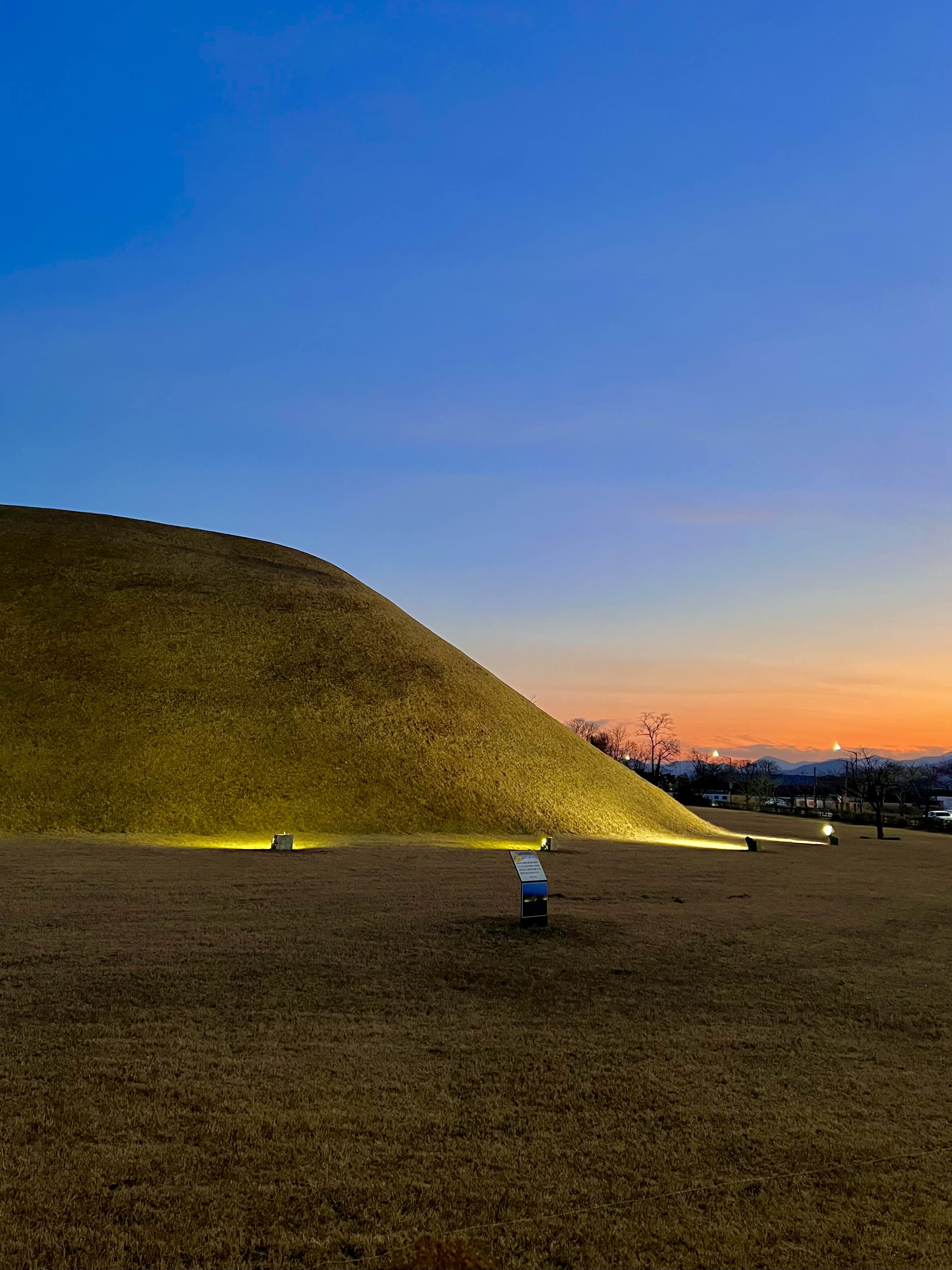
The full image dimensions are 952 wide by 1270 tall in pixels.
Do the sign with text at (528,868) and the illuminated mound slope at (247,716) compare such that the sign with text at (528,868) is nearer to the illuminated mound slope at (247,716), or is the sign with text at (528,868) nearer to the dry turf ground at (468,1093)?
the dry turf ground at (468,1093)

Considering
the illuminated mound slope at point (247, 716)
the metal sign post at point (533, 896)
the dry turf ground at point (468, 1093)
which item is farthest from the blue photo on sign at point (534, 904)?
the illuminated mound slope at point (247, 716)

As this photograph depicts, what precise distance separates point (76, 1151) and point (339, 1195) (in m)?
1.89

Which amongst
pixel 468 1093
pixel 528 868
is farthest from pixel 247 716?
pixel 468 1093

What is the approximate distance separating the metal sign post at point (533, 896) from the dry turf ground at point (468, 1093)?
19.4 inches

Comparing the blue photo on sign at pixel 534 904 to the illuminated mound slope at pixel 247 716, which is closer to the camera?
the blue photo on sign at pixel 534 904

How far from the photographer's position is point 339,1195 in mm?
5293

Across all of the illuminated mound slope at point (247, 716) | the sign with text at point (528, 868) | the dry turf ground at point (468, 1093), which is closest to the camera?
the dry turf ground at point (468, 1093)

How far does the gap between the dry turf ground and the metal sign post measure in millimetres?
492

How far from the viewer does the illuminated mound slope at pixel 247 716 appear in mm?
40188

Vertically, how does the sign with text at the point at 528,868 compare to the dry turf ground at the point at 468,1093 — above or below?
above

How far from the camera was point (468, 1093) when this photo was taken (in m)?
6.95

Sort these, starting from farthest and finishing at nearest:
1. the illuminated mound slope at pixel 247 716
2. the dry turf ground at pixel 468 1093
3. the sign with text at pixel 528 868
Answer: the illuminated mound slope at pixel 247 716
the sign with text at pixel 528 868
the dry turf ground at pixel 468 1093

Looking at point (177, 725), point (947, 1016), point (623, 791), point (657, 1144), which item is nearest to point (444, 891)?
point (947, 1016)

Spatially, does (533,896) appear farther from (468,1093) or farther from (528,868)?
(468,1093)
